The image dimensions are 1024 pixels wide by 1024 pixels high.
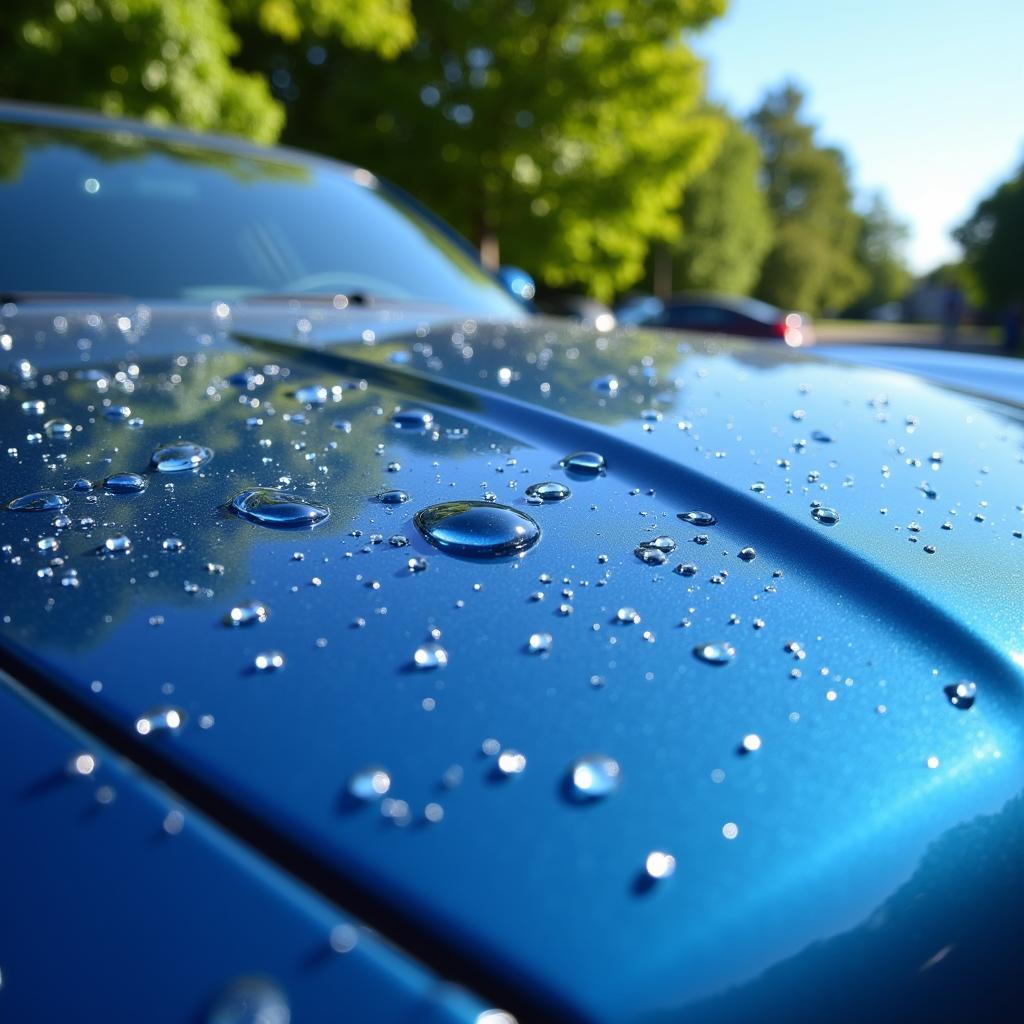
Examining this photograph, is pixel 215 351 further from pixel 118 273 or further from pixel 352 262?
pixel 352 262

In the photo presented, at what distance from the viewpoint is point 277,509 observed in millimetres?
907

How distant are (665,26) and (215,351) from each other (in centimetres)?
1232

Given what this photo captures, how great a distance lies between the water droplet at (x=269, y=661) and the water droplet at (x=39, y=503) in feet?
1.13

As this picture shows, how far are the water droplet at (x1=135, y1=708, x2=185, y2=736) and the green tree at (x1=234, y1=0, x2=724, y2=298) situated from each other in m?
12.4

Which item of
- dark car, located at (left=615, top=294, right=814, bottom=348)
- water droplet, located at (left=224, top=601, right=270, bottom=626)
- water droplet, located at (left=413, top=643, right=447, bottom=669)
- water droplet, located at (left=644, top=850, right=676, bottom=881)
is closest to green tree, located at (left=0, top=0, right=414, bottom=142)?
water droplet, located at (left=224, top=601, right=270, bottom=626)

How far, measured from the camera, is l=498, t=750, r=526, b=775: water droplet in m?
0.58

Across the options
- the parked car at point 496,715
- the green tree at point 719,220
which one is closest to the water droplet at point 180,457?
the parked car at point 496,715

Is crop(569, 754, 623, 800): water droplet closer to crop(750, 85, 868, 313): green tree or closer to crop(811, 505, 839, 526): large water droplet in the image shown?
crop(811, 505, 839, 526): large water droplet

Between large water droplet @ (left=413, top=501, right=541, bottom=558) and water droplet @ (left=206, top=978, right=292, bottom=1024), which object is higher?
large water droplet @ (left=413, top=501, right=541, bottom=558)

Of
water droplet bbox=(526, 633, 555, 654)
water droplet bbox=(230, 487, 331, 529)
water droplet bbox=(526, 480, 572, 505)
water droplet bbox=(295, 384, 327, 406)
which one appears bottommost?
water droplet bbox=(295, 384, 327, 406)

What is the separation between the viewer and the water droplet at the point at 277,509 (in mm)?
884

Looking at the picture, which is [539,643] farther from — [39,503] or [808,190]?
[808,190]

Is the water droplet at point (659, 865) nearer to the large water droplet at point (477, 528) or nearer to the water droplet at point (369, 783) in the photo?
the water droplet at point (369, 783)

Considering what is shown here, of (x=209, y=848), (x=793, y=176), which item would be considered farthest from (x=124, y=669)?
(x=793, y=176)
